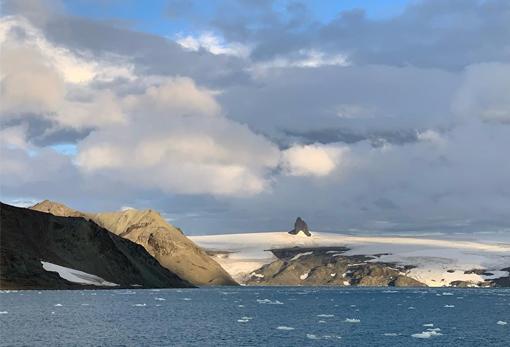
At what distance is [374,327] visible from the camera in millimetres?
126688

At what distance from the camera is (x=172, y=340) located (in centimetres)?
10100

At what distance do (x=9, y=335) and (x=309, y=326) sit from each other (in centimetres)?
4970

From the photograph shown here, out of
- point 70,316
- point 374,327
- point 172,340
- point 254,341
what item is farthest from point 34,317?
point 374,327

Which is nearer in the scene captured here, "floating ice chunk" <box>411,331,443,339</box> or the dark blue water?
the dark blue water

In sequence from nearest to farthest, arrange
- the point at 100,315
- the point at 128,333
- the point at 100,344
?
1. the point at 100,344
2. the point at 128,333
3. the point at 100,315

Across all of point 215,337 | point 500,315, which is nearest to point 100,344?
point 215,337

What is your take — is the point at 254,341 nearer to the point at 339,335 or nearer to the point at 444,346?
the point at 339,335

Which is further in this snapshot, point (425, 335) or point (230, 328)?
point (230, 328)

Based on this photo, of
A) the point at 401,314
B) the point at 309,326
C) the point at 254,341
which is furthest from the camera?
the point at 401,314

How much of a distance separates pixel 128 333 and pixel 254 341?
2061cm

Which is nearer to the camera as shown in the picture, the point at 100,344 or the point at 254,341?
the point at 100,344

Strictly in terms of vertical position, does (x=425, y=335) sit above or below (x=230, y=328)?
above

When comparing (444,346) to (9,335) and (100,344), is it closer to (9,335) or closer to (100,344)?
(100,344)

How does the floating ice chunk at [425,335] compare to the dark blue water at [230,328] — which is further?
the floating ice chunk at [425,335]
